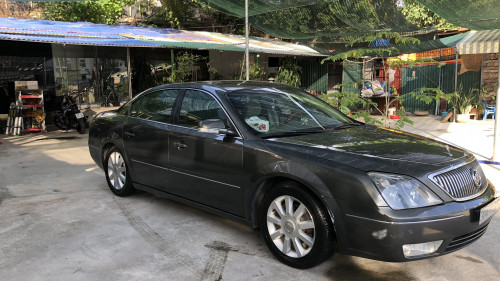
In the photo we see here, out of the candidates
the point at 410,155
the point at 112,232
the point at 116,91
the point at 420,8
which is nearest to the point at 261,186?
the point at 410,155

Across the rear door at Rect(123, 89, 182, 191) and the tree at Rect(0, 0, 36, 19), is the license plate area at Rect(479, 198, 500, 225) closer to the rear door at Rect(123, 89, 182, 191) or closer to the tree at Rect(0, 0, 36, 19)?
the rear door at Rect(123, 89, 182, 191)

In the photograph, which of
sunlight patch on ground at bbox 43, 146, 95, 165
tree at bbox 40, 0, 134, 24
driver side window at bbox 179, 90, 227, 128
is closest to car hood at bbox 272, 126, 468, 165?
A: driver side window at bbox 179, 90, 227, 128

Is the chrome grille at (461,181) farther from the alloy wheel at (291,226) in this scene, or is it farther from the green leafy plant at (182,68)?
the green leafy plant at (182,68)

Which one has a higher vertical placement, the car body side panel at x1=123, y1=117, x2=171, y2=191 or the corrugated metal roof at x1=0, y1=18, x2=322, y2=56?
the corrugated metal roof at x1=0, y1=18, x2=322, y2=56

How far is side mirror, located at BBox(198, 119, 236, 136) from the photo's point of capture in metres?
3.68

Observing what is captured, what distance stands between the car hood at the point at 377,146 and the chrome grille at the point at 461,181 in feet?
0.34

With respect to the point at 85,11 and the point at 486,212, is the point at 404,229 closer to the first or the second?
the point at 486,212

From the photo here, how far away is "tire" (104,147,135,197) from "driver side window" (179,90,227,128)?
128 cm

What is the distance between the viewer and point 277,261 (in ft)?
11.3

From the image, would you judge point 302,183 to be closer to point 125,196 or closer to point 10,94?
point 125,196

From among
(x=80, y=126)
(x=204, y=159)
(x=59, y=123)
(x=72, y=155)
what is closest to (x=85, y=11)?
(x=59, y=123)

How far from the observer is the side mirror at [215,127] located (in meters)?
3.68

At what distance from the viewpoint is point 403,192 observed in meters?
2.79

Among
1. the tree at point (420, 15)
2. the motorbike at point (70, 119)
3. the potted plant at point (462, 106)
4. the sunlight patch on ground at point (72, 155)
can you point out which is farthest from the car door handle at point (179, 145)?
the tree at point (420, 15)
